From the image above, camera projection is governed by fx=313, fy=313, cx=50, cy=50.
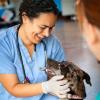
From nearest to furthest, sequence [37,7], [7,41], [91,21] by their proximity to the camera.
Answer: [91,21], [37,7], [7,41]

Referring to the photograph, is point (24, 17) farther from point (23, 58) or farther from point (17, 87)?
point (17, 87)

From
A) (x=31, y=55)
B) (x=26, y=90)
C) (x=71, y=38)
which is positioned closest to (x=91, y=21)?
(x=26, y=90)

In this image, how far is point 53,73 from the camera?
1.73 m

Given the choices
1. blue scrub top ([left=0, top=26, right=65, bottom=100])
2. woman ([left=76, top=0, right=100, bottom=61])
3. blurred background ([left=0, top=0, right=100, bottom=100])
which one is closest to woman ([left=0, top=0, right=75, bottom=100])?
blue scrub top ([left=0, top=26, right=65, bottom=100])

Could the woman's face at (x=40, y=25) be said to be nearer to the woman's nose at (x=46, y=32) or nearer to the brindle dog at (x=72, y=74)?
the woman's nose at (x=46, y=32)

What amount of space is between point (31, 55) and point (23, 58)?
67 mm

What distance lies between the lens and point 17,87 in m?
1.72

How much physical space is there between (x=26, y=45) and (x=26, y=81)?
21 centimetres

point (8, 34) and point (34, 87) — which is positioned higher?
point (8, 34)

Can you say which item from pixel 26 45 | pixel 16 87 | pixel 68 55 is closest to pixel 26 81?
pixel 16 87

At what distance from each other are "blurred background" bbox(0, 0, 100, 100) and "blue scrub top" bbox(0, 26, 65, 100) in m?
0.86

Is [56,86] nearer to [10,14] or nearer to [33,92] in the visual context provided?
[33,92]

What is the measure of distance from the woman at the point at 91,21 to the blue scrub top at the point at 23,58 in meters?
0.89

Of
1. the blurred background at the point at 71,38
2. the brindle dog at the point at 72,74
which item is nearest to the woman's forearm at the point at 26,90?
the brindle dog at the point at 72,74
